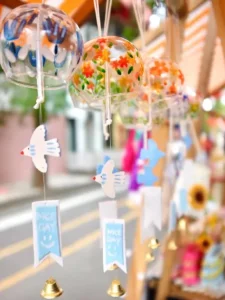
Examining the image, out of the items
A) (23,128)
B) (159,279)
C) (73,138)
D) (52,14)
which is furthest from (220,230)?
(73,138)

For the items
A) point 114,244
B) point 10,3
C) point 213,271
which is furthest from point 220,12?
point 213,271

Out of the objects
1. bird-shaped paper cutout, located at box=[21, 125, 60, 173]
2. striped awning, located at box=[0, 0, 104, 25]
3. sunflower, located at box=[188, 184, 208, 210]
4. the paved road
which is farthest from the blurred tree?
bird-shaped paper cutout, located at box=[21, 125, 60, 173]

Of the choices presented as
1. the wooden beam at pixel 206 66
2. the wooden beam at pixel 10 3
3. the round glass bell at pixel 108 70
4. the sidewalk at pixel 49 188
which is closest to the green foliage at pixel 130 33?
the wooden beam at pixel 206 66

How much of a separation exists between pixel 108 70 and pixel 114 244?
37 cm

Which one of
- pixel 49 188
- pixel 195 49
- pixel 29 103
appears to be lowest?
pixel 49 188

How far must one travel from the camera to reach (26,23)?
62cm

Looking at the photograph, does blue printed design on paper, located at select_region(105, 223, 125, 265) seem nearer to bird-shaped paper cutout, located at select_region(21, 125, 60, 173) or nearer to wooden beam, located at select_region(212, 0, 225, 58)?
bird-shaped paper cutout, located at select_region(21, 125, 60, 173)

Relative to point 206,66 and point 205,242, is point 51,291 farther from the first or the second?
point 205,242

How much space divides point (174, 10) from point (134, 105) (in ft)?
1.30

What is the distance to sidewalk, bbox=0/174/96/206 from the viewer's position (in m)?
4.30

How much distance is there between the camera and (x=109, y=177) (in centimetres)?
83

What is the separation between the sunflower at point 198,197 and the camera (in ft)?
6.41

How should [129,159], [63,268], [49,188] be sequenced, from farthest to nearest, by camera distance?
Answer: 1. [49,188]
2. [129,159]
3. [63,268]

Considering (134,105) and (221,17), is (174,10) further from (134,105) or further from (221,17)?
(134,105)
